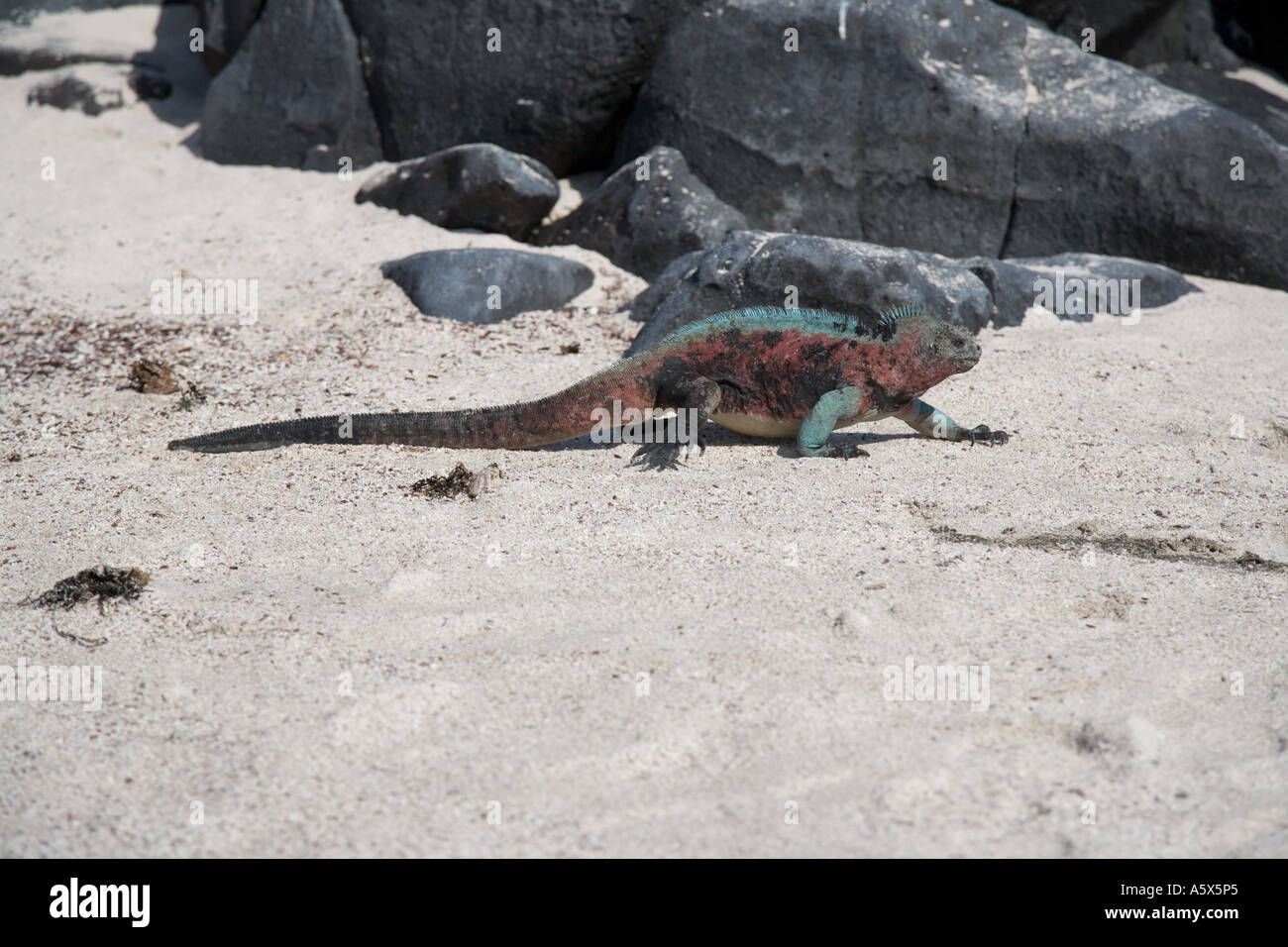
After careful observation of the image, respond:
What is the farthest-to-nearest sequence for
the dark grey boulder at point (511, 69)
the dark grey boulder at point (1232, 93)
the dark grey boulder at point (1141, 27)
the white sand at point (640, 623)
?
the dark grey boulder at point (1141, 27) → the dark grey boulder at point (1232, 93) → the dark grey boulder at point (511, 69) → the white sand at point (640, 623)

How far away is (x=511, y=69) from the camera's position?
781cm

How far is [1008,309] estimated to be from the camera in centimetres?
607

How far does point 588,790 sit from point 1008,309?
4478 millimetres

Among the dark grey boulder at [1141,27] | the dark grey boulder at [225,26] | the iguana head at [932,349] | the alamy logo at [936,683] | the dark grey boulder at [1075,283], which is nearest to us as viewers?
the alamy logo at [936,683]

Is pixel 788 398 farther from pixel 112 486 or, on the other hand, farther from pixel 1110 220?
pixel 1110 220

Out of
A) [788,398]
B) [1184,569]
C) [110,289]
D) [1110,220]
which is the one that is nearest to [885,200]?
[1110,220]

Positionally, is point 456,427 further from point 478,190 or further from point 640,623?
point 478,190

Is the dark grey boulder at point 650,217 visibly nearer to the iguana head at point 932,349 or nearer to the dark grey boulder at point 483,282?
the dark grey boulder at point 483,282

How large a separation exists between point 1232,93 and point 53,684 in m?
9.29

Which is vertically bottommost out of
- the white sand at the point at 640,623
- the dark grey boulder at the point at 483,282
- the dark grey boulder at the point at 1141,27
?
the white sand at the point at 640,623

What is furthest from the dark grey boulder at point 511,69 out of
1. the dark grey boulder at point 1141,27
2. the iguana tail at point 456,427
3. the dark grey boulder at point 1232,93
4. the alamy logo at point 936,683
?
the alamy logo at point 936,683

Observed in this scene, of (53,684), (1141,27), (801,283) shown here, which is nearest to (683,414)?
(801,283)

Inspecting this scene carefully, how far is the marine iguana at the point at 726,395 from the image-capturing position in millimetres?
4512

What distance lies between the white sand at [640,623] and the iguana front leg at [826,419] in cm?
9
